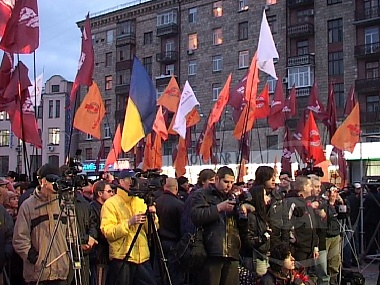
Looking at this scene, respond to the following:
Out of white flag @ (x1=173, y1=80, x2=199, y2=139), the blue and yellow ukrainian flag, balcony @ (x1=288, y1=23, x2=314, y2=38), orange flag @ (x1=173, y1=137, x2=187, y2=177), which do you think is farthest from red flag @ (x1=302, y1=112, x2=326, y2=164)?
balcony @ (x1=288, y1=23, x2=314, y2=38)

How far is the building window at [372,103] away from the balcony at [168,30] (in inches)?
Answer: 742

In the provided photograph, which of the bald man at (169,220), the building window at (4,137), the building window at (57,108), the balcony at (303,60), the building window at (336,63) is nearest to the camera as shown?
the bald man at (169,220)

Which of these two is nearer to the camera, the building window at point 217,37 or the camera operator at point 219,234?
the camera operator at point 219,234

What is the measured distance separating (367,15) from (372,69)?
370cm

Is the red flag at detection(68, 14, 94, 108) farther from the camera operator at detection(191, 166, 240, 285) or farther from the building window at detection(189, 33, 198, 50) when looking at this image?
the building window at detection(189, 33, 198, 50)

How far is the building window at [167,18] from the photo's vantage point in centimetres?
4976

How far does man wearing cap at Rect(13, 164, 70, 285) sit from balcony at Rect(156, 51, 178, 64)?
43675mm

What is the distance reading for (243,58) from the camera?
1743 inches

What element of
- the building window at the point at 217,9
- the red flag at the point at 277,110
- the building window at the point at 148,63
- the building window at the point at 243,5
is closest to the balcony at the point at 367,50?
the building window at the point at 243,5

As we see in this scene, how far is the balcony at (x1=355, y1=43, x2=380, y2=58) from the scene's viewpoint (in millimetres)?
37281

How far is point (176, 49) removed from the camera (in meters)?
49.2

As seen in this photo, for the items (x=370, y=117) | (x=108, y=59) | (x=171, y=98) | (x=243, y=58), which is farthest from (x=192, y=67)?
(x=171, y=98)

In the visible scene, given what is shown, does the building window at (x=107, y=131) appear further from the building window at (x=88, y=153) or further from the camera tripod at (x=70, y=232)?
the camera tripod at (x=70, y=232)

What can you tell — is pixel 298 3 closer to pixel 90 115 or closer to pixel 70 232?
pixel 90 115
